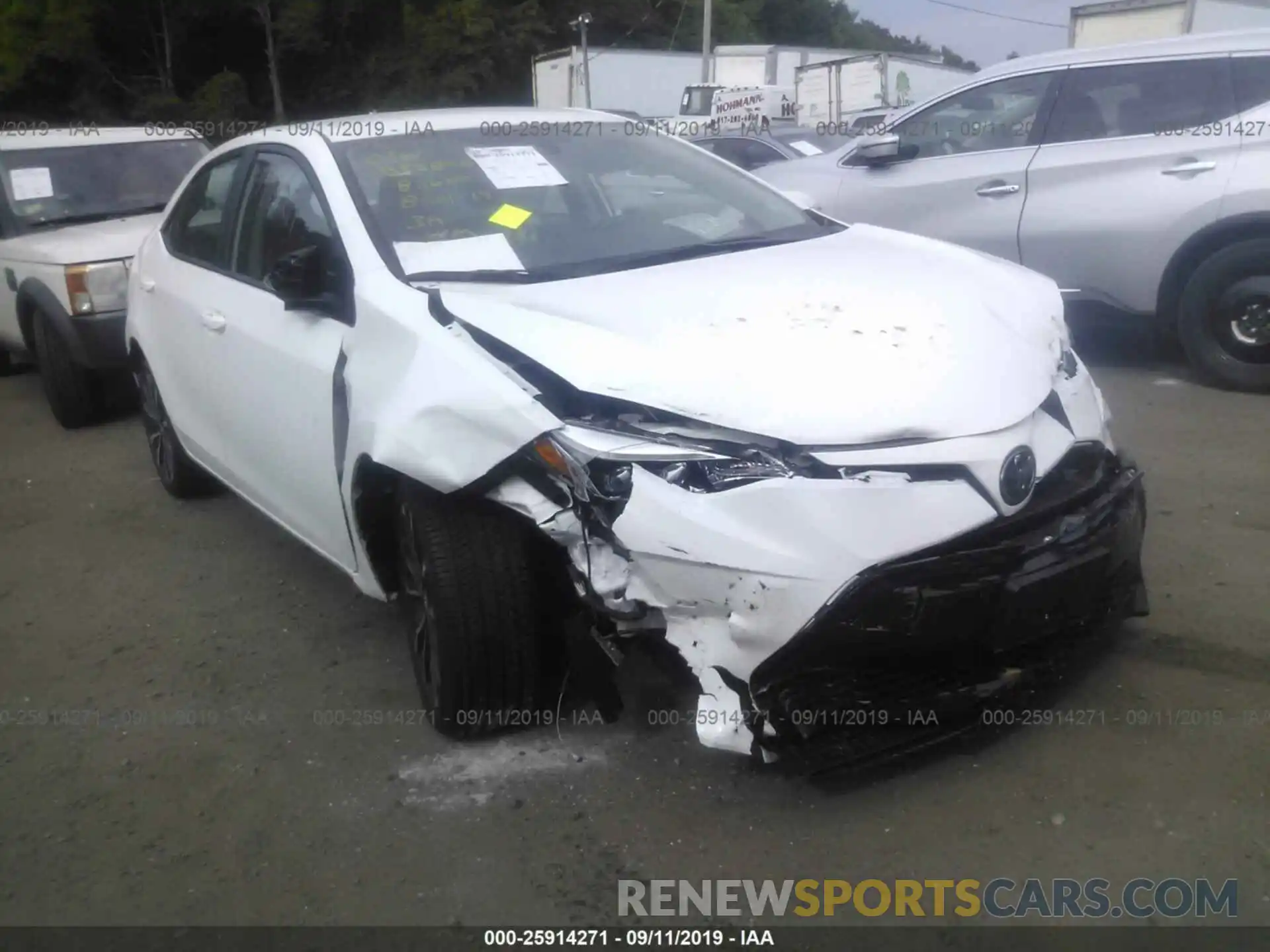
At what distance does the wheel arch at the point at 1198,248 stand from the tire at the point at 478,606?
13.8ft

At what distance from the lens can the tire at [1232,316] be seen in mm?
5477

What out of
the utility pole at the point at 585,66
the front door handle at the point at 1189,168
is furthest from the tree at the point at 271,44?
the front door handle at the point at 1189,168

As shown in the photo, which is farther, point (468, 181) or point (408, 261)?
point (468, 181)

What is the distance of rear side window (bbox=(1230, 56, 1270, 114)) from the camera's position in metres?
5.48

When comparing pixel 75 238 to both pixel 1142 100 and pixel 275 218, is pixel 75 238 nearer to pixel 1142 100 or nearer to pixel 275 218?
pixel 275 218

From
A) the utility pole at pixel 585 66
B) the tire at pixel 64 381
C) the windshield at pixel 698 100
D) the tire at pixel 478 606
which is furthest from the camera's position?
the utility pole at pixel 585 66

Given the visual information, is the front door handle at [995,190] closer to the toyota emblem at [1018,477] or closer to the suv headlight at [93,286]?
the toyota emblem at [1018,477]

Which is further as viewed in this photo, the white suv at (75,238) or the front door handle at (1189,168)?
the white suv at (75,238)

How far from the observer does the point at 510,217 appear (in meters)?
A: 3.44

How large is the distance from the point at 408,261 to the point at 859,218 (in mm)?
4233

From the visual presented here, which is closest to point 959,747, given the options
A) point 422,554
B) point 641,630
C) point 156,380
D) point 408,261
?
point 641,630

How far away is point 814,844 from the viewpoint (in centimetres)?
257

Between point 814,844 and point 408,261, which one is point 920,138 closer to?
point 408,261

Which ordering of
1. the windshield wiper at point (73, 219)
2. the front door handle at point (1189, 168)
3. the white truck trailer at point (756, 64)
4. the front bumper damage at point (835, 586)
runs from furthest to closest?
the white truck trailer at point (756, 64) → the windshield wiper at point (73, 219) → the front door handle at point (1189, 168) → the front bumper damage at point (835, 586)
